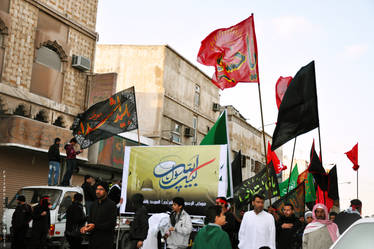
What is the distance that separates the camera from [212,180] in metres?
11.0

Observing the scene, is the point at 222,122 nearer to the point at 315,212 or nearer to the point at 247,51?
the point at 247,51

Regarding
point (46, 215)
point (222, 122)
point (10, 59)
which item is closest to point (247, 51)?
point (222, 122)

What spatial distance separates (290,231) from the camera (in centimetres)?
884

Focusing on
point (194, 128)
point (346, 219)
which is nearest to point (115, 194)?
point (346, 219)

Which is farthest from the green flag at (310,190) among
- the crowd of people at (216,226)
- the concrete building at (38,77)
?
the concrete building at (38,77)

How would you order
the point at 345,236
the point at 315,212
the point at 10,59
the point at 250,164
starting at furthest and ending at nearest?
the point at 250,164 → the point at 10,59 → the point at 315,212 → the point at 345,236

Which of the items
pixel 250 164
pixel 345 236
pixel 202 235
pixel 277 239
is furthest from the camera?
pixel 250 164

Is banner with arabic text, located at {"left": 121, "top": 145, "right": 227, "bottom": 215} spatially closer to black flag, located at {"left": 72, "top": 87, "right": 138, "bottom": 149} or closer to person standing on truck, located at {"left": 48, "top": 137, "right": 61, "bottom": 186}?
black flag, located at {"left": 72, "top": 87, "right": 138, "bottom": 149}

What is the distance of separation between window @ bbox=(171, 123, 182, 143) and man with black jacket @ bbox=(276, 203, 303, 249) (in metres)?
23.5

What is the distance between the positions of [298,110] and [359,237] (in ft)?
22.5

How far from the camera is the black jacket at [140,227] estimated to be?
27.6 feet

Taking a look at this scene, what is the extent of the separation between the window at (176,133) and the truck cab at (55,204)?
61.4ft

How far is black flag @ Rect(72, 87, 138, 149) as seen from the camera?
13102mm

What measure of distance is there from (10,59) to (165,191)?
1037 centimetres
